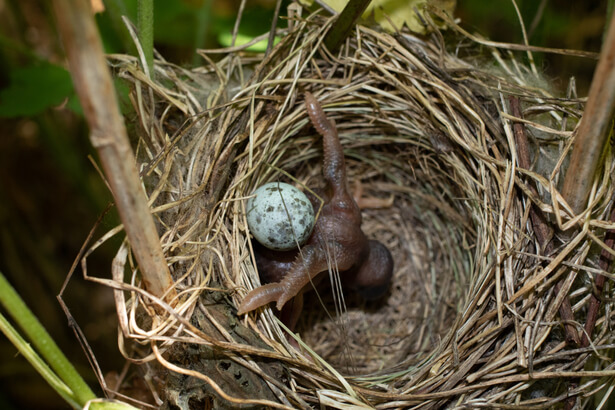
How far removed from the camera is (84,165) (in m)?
2.04

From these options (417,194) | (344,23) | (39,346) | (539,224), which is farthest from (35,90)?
(539,224)

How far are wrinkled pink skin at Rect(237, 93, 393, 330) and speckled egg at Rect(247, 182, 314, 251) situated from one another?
0.07 metres

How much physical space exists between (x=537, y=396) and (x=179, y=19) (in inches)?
68.8

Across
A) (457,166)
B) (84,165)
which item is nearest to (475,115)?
(457,166)

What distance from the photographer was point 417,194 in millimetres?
1727

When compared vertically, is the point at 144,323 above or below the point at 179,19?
below

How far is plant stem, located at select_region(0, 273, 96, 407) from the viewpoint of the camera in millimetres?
930

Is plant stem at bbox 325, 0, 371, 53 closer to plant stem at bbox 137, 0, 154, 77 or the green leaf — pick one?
plant stem at bbox 137, 0, 154, 77

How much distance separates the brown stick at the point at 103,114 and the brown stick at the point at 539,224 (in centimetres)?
97

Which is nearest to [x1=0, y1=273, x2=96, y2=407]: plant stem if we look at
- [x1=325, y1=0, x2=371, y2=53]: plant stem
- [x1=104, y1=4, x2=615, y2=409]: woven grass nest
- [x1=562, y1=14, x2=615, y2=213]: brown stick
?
[x1=104, y1=4, x2=615, y2=409]: woven grass nest

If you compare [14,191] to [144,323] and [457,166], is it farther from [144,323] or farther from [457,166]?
[457,166]

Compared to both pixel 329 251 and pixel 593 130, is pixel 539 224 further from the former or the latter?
pixel 329 251

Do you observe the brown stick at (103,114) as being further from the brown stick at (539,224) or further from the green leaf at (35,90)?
the brown stick at (539,224)

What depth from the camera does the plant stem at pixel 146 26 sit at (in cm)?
122
